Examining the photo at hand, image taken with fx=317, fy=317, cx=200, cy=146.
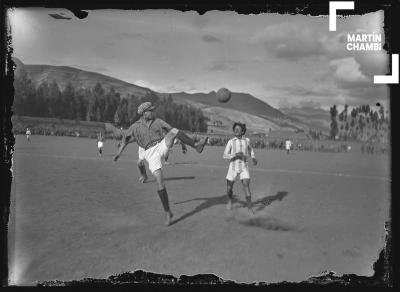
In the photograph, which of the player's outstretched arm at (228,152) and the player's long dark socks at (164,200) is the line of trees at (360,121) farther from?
the player's long dark socks at (164,200)

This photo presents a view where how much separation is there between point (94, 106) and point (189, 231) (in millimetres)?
5681

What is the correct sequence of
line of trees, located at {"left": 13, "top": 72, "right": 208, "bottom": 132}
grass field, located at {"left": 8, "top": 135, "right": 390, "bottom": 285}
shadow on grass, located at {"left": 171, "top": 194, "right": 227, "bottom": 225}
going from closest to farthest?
1. grass field, located at {"left": 8, "top": 135, "right": 390, "bottom": 285}
2. shadow on grass, located at {"left": 171, "top": 194, "right": 227, "bottom": 225}
3. line of trees, located at {"left": 13, "top": 72, "right": 208, "bottom": 132}

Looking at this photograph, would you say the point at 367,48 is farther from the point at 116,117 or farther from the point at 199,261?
the point at 116,117

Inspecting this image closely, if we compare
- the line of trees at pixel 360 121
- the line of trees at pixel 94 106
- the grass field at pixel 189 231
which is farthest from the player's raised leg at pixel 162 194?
the line of trees at pixel 360 121

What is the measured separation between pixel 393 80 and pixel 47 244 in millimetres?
6155

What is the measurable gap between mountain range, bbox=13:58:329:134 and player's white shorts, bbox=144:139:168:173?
1.38 metres

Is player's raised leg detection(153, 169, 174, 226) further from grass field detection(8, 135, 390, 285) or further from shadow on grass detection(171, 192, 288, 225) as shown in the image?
shadow on grass detection(171, 192, 288, 225)

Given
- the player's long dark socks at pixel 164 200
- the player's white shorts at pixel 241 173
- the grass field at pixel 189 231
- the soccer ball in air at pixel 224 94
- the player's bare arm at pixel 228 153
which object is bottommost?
the grass field at pixel 189 231

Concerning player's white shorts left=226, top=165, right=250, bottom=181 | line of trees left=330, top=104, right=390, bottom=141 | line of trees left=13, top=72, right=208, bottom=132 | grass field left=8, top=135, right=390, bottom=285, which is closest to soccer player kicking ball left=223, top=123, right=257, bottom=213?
player's white shorts left=226, top=165, right=250, bottom=181

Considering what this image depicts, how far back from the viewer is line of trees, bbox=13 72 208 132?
24.5ft

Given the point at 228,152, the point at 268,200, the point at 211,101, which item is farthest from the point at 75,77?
the point at 268,200

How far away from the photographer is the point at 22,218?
5.61 m

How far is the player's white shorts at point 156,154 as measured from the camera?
18.1ft

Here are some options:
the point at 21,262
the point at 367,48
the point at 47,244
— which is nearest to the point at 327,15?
the point at 367,48
